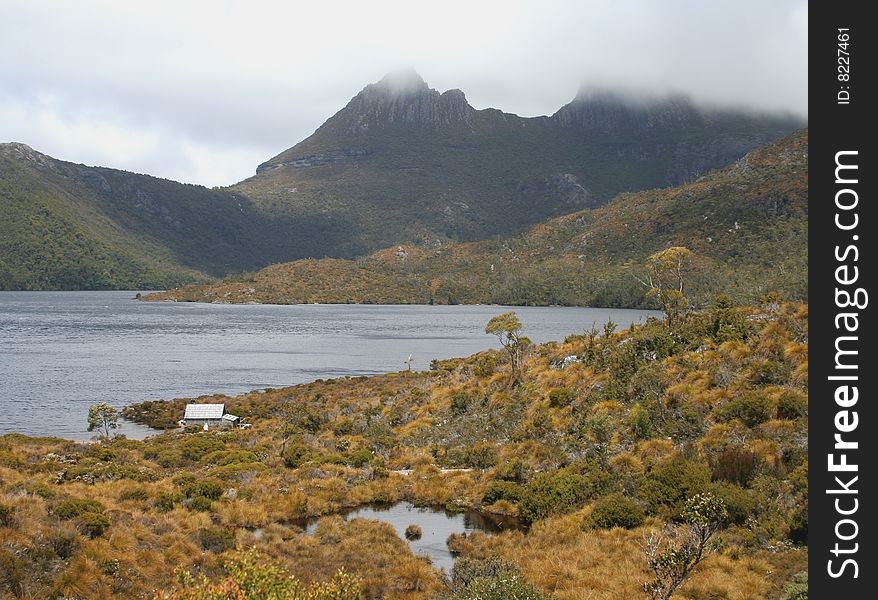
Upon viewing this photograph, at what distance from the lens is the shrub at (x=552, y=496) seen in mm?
23656

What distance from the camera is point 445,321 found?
178000 mm

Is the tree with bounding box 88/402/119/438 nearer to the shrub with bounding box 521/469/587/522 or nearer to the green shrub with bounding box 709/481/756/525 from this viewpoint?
the shrub with bounding box 521/469/587/522

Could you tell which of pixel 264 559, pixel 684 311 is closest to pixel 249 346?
pixel 684 311

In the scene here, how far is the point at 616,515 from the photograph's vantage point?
21422mm

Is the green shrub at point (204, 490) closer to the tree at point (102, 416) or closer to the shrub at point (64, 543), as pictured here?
the shrub at point (64, 543)

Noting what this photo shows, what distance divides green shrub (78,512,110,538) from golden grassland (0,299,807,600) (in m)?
0.04

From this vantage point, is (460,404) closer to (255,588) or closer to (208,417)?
(208,417)

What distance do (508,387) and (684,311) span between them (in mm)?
11407

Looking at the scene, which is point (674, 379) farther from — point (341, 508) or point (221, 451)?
point (221, 451)

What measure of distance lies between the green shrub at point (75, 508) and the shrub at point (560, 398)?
70.0ft

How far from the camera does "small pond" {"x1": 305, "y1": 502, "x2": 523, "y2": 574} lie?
70.7 ft

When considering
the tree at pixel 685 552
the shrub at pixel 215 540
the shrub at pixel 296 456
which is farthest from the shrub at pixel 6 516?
the tree at pixel 685 552

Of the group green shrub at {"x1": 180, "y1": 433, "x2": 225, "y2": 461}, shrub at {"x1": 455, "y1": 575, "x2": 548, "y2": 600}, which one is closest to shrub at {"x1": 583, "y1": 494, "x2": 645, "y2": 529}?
shrub at {"x1": 455, "y1": 575, "x2": 548, "y2": 600}

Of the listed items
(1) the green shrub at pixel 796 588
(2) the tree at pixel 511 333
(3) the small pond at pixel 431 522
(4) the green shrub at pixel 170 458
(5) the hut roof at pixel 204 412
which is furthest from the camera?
(5) the hut roof at pixel 204 412
